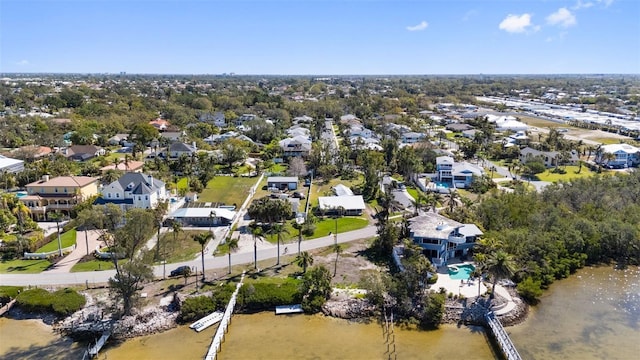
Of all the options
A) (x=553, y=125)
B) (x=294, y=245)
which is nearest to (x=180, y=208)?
(x=294, y=245)

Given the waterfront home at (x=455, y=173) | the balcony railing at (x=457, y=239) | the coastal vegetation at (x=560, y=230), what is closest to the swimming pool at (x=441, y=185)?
the waterfront home at (x=455, y=173)

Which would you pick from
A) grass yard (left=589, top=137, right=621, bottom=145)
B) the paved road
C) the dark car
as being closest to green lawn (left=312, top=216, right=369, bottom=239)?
the paved road

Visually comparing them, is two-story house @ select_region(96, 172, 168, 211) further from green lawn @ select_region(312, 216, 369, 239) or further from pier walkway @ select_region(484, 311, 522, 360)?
pier walkway @ select_region(484, 311, 522, 360)

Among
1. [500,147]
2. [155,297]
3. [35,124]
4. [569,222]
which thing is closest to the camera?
[155,297]

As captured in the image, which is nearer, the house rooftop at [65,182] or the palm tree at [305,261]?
the palm tree at [305,261]

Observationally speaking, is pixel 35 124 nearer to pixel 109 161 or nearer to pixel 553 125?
pixel 109 161

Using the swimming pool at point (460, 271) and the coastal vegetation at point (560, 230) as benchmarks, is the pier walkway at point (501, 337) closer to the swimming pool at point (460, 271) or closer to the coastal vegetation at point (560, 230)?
the coastal vegetation at point (560, 230)

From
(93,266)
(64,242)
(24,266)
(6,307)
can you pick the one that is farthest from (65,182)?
(6,307)
